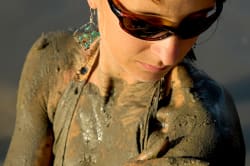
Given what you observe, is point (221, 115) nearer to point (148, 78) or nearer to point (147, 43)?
point (148, 78)

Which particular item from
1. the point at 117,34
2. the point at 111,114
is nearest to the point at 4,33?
the point at 111,114

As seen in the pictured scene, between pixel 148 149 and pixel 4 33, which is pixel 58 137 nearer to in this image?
pixel 148 149

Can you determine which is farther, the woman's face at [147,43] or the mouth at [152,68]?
the mouth at [152,68]

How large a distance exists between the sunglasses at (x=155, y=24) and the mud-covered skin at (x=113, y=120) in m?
0.25

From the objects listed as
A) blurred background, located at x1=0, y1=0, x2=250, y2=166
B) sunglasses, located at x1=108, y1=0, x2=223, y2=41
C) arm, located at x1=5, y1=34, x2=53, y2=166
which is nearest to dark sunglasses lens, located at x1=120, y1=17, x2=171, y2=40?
sunglasses, located at x1=108, y1=0, x2=223, y2=41

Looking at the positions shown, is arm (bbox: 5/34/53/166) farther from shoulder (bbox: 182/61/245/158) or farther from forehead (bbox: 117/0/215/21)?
forehead (bbox: 117/0/215/21)

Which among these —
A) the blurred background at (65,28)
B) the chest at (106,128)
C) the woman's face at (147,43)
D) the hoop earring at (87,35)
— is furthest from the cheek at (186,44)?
the blurred background at (65,28)

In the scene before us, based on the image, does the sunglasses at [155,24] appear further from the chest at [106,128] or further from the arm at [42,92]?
the arm at [42,92]

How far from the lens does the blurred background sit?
3.94m

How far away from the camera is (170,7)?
1.85 metres

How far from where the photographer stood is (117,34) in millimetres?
2012

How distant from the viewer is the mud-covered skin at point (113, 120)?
205 cm

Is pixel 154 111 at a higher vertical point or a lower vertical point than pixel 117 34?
lower

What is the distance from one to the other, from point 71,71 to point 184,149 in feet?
1.78
